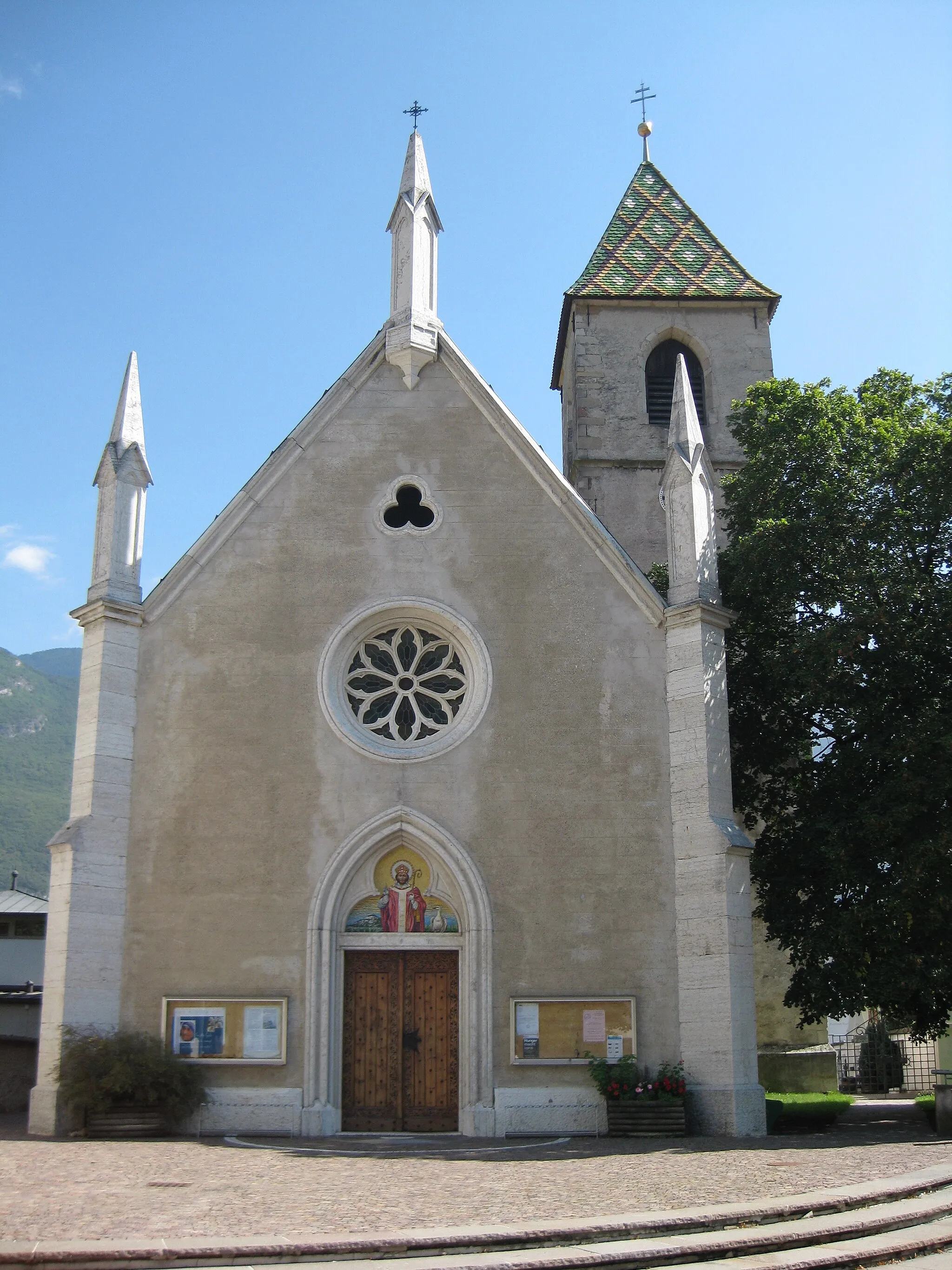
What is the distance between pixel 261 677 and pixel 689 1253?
11.5m

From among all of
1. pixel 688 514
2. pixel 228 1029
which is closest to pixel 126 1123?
pixel 228 1029

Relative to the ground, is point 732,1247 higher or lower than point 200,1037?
lower

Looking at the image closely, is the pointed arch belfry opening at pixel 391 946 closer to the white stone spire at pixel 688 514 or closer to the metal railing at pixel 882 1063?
the white stone spire at pixel 688 514

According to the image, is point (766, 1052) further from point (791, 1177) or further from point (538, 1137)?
point (791, 1177)

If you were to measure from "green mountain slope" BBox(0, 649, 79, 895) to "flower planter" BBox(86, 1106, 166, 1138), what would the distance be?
74.0 m

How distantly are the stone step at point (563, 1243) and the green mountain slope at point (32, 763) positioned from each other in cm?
8256

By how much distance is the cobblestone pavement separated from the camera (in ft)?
31.0

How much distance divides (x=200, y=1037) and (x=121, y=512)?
7.74 metres

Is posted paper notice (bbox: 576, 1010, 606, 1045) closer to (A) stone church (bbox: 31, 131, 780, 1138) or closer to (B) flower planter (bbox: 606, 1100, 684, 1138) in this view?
(A) stone church (bbox: 31, 131, 780, 1138)

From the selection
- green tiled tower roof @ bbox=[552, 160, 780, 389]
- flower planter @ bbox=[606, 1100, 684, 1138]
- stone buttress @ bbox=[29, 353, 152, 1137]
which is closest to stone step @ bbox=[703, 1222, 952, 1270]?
flower planter @ bbox=[606, 1100, 684, 1138]

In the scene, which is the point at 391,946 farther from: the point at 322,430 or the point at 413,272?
the point at 413,272

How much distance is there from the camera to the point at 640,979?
683 inches

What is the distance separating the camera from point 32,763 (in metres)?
131

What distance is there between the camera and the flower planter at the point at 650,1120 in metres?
16.1
